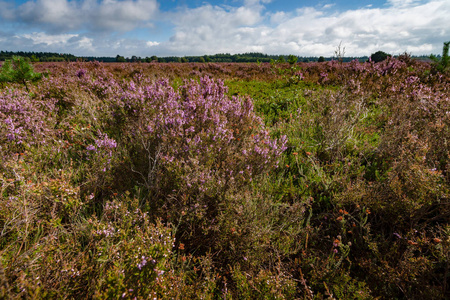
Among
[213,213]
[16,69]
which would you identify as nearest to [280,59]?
[16,69]

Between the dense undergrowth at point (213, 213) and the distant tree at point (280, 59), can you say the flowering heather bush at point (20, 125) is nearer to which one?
the dense undergrowth at point (213, 213)

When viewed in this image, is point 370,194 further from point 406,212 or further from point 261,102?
point 261,102

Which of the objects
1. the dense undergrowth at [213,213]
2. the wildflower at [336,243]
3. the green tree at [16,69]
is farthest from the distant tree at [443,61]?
the green tree at [16,69]

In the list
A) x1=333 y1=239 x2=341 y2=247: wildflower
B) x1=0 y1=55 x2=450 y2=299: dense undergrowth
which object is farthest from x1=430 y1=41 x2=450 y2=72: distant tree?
x1=333 y1=239 x2=341 y2=247: wildflower

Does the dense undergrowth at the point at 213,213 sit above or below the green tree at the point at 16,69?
below

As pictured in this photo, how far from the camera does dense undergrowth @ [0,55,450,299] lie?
1.61 meters

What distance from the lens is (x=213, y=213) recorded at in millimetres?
2447

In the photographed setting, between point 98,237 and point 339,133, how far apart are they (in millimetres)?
3888

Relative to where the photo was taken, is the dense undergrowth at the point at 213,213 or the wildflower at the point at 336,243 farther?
the wildflower at the point at 336,243

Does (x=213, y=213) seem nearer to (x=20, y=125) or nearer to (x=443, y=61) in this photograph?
(x=20, y=125)

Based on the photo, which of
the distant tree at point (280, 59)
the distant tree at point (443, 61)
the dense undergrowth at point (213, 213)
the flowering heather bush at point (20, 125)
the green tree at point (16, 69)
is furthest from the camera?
the distant tree at point (280, 59)

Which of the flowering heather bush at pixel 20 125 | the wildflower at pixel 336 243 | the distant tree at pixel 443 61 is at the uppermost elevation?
the distant tree at pixel 443 61

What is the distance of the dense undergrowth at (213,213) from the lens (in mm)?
1612

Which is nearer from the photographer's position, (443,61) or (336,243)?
(336,243)
